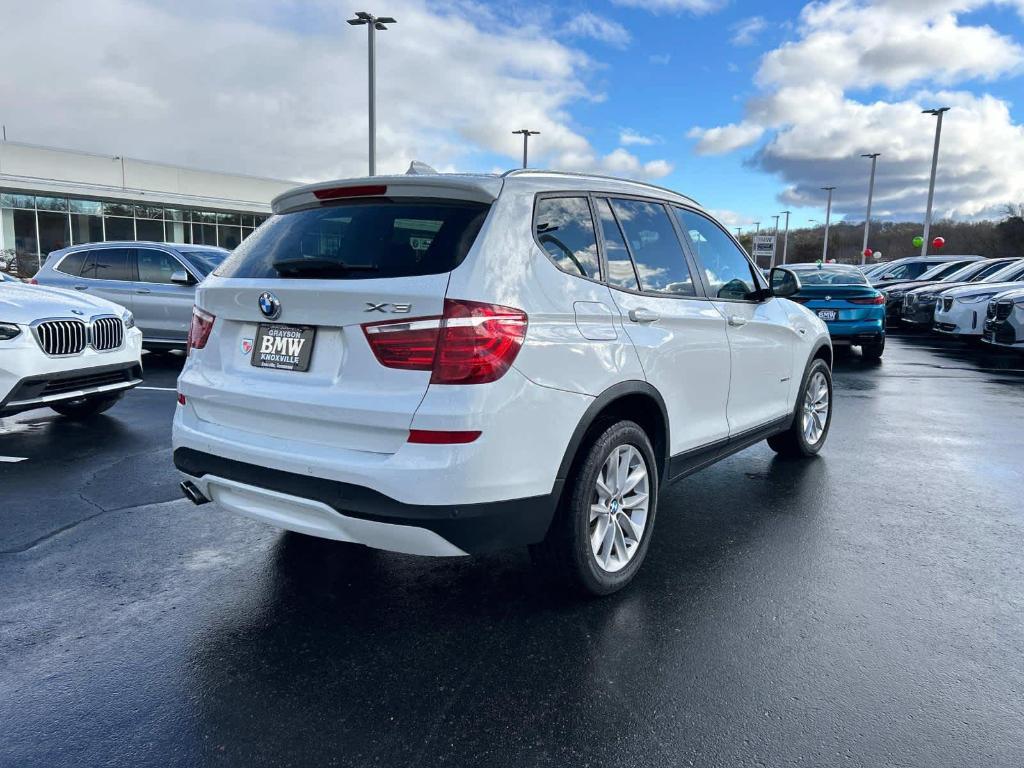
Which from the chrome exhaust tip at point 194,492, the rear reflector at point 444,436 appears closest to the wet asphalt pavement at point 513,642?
the chrome exhaust tip at point 194,492

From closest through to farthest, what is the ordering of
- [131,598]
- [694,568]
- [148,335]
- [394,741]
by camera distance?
[394,741] → [131,598] → [694,568] → [148,335]

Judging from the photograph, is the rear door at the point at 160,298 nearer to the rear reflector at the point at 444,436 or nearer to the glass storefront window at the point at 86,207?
the rear reflector at the point at 444,436

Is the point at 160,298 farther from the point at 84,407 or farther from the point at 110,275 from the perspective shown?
the point at 84,407

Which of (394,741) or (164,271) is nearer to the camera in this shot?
(394,741)

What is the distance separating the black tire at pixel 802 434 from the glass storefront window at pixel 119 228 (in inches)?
Answer: 1446

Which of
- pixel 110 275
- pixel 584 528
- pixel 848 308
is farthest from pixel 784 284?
pixel 110 275

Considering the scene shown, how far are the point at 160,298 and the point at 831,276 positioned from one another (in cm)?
1033

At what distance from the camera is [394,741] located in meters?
2.40

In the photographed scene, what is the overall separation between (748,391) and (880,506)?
1164mm

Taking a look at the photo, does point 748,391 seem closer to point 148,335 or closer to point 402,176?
point 402,176

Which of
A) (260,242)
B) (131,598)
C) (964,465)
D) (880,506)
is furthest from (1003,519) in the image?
(131,598)

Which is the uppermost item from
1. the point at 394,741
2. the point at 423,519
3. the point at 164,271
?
the point at 164,271

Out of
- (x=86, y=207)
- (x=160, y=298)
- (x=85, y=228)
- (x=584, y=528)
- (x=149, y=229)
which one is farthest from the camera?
(x=149, y=229)

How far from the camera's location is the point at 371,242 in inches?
118
